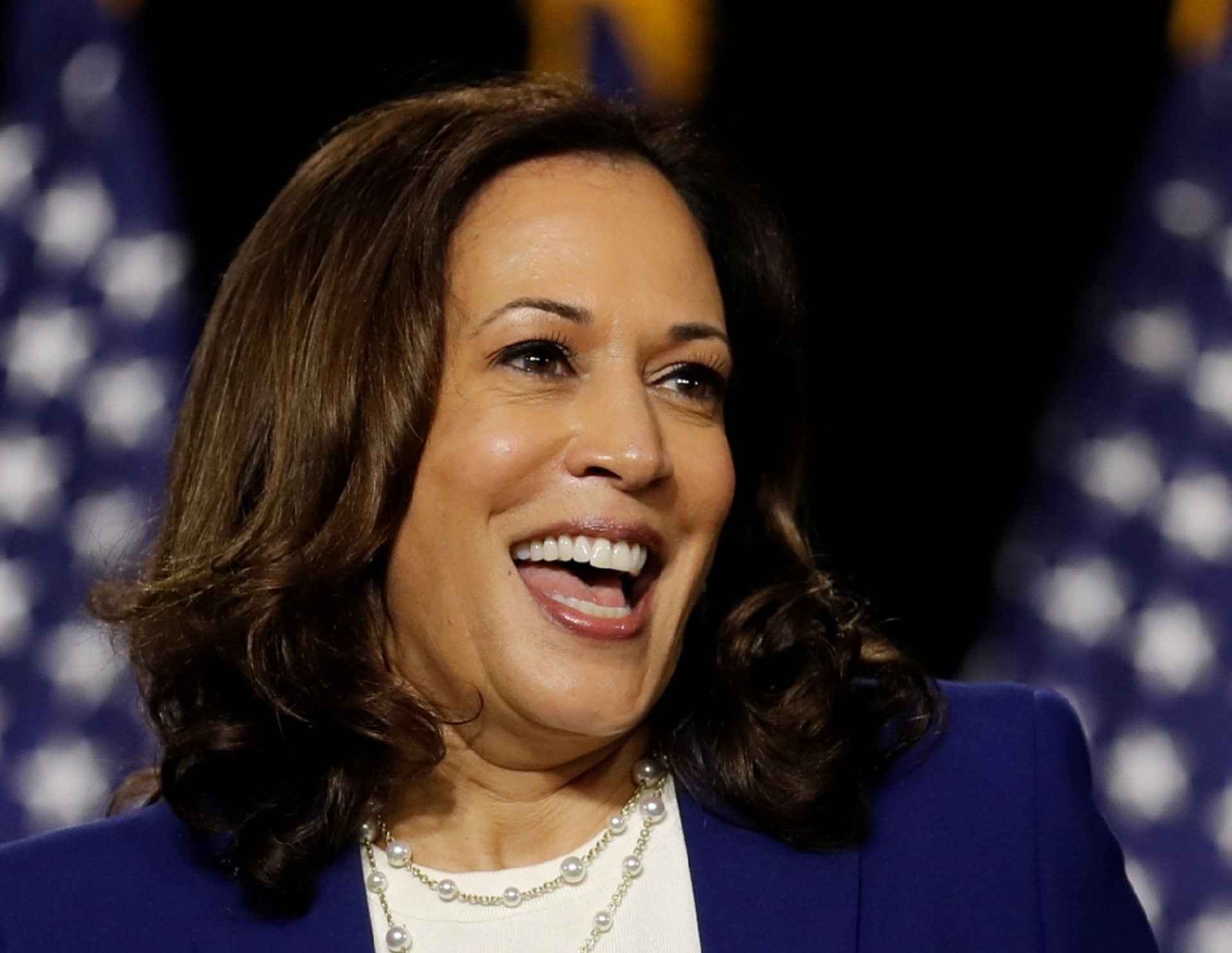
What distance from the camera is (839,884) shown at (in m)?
1.80

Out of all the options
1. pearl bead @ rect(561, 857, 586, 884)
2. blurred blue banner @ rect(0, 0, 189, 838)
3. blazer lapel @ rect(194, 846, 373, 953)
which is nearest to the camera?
blazer lapel @ rect(194, 846, 373, 953)

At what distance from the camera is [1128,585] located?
3.06 meters

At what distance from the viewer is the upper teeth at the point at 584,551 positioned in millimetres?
1798

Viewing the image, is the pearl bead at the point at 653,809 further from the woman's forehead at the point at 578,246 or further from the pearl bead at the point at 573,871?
the woman's forehead at the point at 578,246

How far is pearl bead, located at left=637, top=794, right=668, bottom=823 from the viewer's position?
6.32 feet

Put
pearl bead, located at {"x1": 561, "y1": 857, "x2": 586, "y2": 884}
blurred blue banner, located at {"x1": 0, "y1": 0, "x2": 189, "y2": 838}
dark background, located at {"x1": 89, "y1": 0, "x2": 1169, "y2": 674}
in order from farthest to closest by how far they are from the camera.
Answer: blurred blue banner, located at {"x1": 0, "y1": 0, "x2": 189, "y2": 838}
dark background, located at {"x1": 89, "y1": 0, "x2": 1169, "y2": 674}
pearl bead, located at {"x1": 561, "y1": 857, "x2": 586, "y2": 884}

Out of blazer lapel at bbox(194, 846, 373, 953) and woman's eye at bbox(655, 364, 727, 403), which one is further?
woman's eye at bbox(655, 364, 727, 403)

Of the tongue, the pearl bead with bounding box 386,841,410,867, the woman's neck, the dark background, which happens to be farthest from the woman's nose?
the dark background

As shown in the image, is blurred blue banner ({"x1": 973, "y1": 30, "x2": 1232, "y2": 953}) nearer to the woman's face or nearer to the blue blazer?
the blue blazer

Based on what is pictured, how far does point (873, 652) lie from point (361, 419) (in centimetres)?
72

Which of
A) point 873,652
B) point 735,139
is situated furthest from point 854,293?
point 873,652

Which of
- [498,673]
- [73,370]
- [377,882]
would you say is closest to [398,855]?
[377,882]

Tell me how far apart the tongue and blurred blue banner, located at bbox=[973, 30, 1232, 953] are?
1.33 meters

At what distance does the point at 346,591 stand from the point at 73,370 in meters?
1.38
